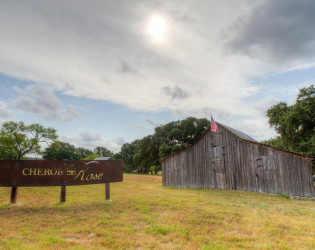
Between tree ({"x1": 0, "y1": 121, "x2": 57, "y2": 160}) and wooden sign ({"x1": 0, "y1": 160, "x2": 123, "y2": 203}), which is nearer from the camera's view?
wooden sign ({"x1": 0, "y1": 160, "x2": 123, "y2": 203})

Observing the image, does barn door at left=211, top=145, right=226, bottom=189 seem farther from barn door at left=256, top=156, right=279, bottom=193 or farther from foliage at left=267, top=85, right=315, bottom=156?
foliage at left=267, top=85, right=315, bottom=156

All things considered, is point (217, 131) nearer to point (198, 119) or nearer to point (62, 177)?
point (62, 177)

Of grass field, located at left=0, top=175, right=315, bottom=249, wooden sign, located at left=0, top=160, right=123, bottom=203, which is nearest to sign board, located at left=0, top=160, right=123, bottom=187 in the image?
wooden sign, located at left=0, top=160, right=123, bottom=203

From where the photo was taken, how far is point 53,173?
9531 mm

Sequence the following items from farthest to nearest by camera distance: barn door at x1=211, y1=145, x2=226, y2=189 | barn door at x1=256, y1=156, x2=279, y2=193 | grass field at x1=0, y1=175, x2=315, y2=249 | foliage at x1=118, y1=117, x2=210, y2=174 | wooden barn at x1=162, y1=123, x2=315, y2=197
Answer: foliage at x1=118, y1=117, x2=210, y2=174 → barn door at x1=211, y1=145, x2=226, y2=189 → barn door at x1=256, y1=156, x2=279, y2=193 → wooden barn at x1=162, y1=123, x2=315, y2=197 → grass field at x1=0, y1=175, x2=315, y2=249

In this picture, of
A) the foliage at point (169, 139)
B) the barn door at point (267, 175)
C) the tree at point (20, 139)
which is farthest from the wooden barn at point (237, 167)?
the tree at point (20, 139)

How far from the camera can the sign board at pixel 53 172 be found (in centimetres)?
901

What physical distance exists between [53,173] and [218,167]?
15.9 meters

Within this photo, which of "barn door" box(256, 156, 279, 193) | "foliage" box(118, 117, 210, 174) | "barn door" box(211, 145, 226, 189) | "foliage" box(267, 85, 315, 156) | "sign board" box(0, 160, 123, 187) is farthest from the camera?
"foliage" box(118, 117, 210, 174)

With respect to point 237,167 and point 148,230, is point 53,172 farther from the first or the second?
point 237,167

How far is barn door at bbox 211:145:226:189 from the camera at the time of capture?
19.8 m

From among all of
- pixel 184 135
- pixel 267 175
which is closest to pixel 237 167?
pixel 267 175

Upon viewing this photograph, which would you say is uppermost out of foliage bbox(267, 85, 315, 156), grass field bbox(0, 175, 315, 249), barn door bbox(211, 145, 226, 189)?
foliage bbox(267, 85, 315, 156)

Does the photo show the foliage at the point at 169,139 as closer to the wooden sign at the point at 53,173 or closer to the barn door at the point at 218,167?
the barn door at the point at 218,167
